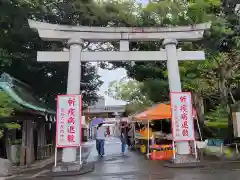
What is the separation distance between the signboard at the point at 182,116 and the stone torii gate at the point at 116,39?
37cm

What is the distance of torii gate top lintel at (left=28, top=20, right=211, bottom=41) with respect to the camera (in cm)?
1182

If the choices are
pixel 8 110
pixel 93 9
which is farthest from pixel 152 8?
pixel 8 110

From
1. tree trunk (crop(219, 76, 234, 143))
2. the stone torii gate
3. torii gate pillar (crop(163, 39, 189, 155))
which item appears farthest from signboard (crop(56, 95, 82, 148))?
tree trunk (crop(219, 76, 234, 143))

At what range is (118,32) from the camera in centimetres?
1238

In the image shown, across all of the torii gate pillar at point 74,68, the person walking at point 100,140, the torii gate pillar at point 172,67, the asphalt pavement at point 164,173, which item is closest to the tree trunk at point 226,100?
Result: the asphalt pavement at point 164,173

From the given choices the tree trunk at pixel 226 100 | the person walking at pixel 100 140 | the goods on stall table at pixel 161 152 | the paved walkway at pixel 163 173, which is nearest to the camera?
the paved walkway at pixel 163 173

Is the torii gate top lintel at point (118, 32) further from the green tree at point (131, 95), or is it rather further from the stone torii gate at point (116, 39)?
the green tree at point (131, 95)

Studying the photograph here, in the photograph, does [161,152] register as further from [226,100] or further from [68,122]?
[68,122]

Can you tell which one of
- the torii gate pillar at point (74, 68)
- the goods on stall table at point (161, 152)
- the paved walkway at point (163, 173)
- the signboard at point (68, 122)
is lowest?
the paved walkway at point (163, 173)

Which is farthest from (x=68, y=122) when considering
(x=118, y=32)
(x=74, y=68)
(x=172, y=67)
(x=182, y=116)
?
(x=172, y=67)

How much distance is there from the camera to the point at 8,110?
987 cm

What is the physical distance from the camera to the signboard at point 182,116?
38.1 feet

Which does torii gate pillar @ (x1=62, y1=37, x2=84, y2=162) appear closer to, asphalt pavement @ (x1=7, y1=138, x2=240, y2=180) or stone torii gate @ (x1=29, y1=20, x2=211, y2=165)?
stone torii gate @ (x1=29, y1=20, x2=211, y2=165)

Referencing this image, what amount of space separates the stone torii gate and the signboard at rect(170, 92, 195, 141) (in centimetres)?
37
